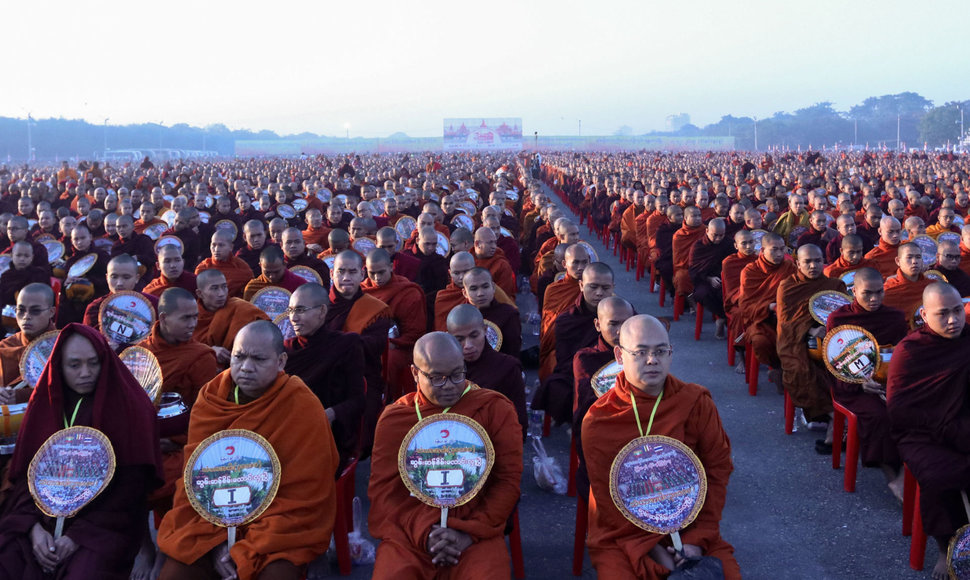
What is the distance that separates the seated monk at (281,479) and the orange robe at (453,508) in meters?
0.23

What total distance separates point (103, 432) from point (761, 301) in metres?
5.11

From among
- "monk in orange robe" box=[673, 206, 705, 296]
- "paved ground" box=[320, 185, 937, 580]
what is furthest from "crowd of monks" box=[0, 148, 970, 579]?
"monk in orange robe" box=[673, 206, 705, 296]

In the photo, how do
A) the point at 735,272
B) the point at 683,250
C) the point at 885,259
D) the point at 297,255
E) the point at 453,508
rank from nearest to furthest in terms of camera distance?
the point at 453,508, the point at 297,255, the point at 885,259, the point at 735,272, the point at 683,250

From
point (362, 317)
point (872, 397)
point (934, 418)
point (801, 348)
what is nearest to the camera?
point (934, 418)

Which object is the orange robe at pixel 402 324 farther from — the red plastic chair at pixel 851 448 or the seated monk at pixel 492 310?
the red plastic chair at pixel 851 448

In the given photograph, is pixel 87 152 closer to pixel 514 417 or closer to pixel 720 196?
pixel 720 196

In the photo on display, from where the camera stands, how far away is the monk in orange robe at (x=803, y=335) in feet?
17.7

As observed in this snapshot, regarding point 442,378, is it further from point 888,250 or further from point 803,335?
point 888,250

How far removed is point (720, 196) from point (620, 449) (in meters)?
10.1

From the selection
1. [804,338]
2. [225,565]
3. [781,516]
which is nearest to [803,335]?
[804,338]

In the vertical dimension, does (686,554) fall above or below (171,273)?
below

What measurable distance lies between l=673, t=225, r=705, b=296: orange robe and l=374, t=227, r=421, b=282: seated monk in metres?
3.20

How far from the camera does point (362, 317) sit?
5.32 m

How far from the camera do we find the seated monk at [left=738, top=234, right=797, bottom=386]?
21.0 feet
